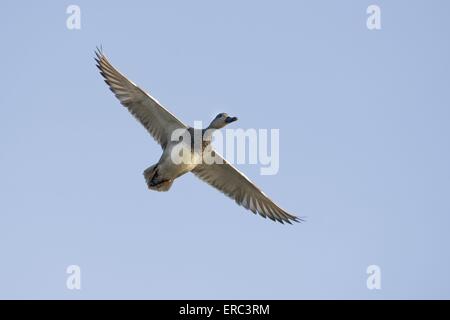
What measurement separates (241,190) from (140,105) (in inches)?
101

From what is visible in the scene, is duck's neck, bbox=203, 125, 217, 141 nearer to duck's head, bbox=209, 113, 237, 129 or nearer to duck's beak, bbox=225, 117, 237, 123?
duck's head, bbox=209, 113, 237, 129

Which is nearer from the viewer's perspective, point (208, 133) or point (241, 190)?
point (208, 133)

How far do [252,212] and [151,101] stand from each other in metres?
2.98

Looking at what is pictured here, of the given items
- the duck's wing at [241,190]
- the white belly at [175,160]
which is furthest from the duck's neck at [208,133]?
the duck's wing at [241,190]

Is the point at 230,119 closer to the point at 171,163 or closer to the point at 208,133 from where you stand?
the point at 208,133

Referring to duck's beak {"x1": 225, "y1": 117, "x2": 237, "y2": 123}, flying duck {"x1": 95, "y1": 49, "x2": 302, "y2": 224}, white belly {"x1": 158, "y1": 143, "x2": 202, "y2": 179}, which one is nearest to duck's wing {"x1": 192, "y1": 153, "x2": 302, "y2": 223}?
flying duck {"x1": 95, "y1": 49, "x2": 302, "y2": 224}

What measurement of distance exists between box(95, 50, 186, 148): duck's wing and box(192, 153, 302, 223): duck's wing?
101cm

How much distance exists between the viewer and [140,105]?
1947cm

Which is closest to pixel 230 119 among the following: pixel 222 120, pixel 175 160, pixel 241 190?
pixel 222 120

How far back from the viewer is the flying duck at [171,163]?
19.1 metres
